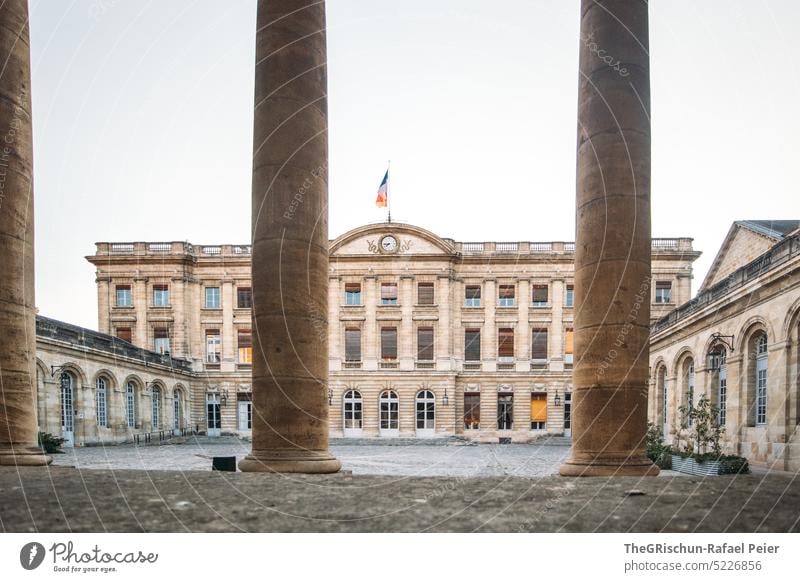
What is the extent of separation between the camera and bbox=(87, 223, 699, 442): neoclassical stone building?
39906 mm

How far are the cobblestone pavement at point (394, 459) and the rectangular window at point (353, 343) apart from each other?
24.2 feet

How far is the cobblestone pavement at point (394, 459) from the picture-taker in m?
20.0

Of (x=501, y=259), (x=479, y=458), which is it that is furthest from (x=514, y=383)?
(x=479, y=458)

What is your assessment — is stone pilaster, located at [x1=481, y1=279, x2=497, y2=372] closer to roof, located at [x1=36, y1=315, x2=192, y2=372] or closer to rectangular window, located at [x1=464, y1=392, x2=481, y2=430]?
rectangular window, located at [x1=464, y1=392, x2=481, y2=430]

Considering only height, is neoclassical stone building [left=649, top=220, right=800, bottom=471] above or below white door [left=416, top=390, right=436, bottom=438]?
above

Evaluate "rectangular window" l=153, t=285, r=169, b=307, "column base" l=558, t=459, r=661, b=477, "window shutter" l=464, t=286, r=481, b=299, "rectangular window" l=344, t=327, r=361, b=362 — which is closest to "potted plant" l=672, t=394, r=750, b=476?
"column base" l=558, t=459, r=661, b=477

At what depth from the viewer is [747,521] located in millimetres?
4086

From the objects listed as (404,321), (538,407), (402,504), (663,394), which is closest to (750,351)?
(663,394)

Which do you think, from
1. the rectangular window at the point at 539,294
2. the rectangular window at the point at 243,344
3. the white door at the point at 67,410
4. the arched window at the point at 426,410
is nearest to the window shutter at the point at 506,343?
the rectangular window at the point at 539,294

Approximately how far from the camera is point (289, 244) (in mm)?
7566

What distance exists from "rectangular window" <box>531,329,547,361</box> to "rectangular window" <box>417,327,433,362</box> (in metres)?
7.27

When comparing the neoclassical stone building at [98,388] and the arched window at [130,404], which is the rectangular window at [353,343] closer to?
the neoclassical stone building at [98,388]

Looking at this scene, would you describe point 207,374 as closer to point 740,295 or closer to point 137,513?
point 740,295

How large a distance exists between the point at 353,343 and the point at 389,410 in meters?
5.42
